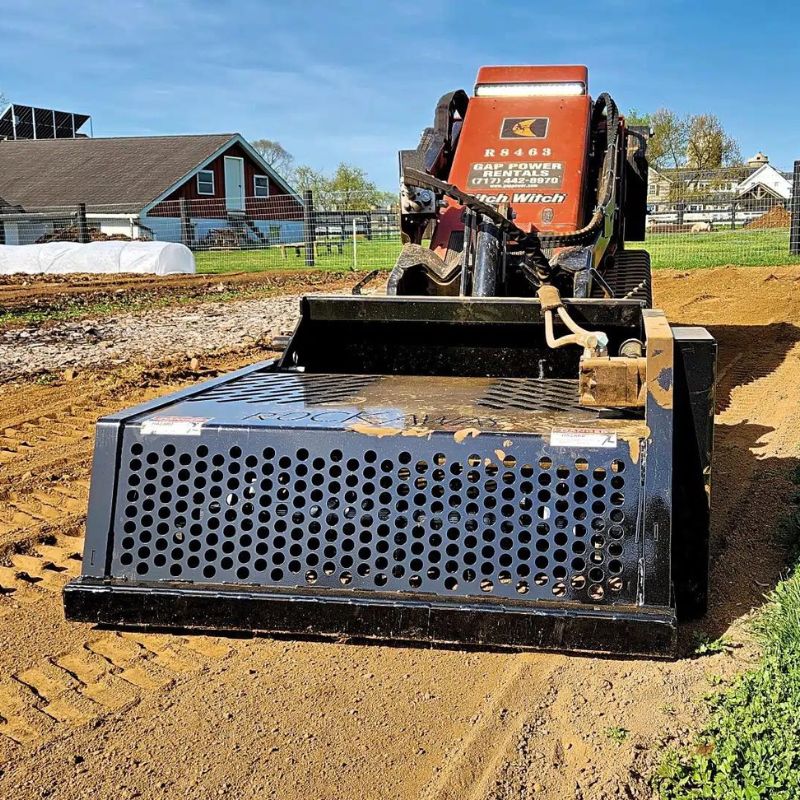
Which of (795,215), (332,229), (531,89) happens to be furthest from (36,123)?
(531,89)

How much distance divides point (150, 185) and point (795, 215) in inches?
940

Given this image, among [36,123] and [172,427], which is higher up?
[36,123]

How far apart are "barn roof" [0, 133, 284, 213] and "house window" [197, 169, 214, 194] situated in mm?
549

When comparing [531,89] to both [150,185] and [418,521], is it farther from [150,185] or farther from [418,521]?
[150,185]

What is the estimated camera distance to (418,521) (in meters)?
3.20

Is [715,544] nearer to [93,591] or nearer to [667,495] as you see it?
[667,495]

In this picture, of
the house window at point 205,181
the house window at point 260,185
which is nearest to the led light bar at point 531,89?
the house window at point 205,181

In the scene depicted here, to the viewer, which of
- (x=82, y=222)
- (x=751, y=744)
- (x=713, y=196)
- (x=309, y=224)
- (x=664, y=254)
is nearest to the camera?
(x=751, y=744)

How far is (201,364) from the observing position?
28.8ft

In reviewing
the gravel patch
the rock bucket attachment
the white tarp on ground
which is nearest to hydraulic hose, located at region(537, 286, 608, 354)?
the rock bucket attachment

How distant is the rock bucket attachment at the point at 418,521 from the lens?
9.97ft

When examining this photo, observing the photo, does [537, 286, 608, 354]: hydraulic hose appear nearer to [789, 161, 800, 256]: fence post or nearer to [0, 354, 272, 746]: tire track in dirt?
[0, 354, 272, 746]: tire track in dirt

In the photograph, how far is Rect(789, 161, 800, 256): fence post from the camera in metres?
17.0

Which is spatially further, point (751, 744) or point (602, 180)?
point (602, 180)
